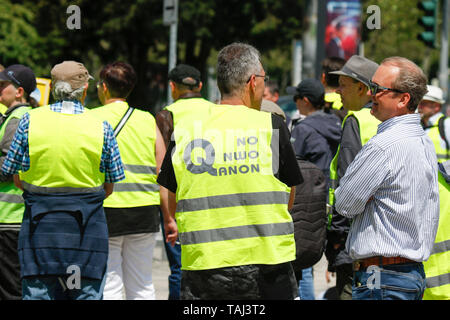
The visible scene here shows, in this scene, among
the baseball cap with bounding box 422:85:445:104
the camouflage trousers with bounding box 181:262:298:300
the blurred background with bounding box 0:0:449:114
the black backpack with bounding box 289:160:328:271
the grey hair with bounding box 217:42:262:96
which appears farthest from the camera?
the blurred background with bounding box 0:0:449:114

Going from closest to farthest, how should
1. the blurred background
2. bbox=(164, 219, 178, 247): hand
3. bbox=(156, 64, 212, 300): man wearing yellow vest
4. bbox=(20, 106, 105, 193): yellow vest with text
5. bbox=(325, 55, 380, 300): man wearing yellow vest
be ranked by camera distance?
bbox=(20, 106, 105, 193): yellow vest with text, bbox=(325, 55, 380, 300): man wearing yellow vest, bbox=(164, 219, 178, 247): hand, bbox=(156, 64, 212, 300): man wearing yellow vest, the blurred background

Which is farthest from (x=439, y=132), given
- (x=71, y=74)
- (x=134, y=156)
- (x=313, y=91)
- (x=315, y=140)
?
(x=71, y=74)

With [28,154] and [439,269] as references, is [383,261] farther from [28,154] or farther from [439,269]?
[28,154]

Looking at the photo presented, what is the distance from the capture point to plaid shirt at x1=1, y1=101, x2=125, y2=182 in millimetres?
5035

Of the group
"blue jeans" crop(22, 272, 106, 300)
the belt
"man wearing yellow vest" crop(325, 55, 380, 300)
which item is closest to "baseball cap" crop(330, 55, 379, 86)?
"man wearing yellow vest" crop(325, 55, 380, 300)

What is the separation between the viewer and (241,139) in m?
3.98

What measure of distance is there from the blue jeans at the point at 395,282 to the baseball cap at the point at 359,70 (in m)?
2.05

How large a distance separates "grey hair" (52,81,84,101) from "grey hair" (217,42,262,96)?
140cm

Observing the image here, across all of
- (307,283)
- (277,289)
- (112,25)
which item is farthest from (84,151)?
(112,25)

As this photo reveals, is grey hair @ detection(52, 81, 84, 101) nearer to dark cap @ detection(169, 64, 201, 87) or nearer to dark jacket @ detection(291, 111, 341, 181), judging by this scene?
dark cap @ detection(169, 64, 201, 87)

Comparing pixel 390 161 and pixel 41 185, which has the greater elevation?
pixel 390 161

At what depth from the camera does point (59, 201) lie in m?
4.98

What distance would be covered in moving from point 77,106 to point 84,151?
1.11 ft
